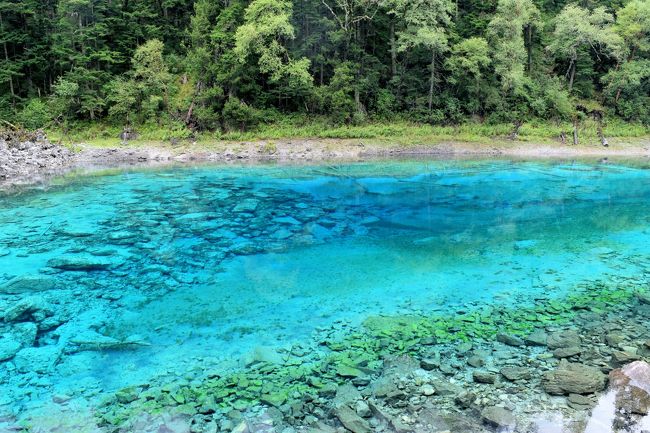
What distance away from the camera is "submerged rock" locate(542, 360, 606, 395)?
582cm

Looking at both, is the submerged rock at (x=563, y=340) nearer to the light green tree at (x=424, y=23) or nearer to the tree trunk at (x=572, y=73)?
the light green tree at (x=424, y=23)

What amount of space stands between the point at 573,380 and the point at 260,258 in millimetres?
7611

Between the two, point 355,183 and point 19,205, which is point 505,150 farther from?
point 19,205

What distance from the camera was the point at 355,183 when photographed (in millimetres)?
22234

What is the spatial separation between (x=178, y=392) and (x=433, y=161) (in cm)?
2655

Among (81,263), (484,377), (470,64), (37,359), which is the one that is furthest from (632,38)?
(37,359)

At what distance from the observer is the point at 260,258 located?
38.0 ft


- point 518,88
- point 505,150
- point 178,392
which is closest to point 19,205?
point 178,392

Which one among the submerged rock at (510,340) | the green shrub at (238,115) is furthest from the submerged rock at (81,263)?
the green shrub at (238,115)

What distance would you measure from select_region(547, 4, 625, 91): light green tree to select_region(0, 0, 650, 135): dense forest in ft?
0.48

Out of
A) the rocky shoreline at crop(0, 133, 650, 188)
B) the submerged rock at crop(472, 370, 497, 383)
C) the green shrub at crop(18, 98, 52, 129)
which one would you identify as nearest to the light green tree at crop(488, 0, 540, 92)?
the rocky shoreline at crop(0, 133, 650, 188)

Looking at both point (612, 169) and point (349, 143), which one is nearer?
point (612, 169)

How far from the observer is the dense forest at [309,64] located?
33.3 metres

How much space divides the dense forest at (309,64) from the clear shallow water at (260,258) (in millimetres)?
14177
